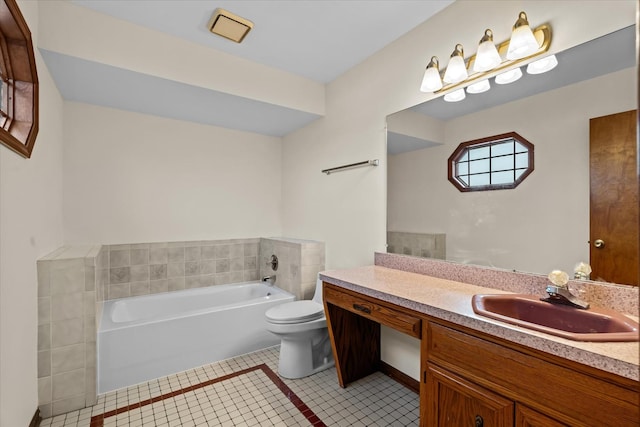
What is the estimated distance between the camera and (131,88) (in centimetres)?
230

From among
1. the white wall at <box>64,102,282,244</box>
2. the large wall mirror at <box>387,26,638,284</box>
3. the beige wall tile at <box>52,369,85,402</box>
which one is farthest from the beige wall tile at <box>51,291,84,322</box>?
the large wall mirror at <box>387,26,638,284</box>

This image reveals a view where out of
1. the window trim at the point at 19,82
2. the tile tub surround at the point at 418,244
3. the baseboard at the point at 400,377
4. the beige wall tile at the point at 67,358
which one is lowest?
the baseboard at the point at 400,377

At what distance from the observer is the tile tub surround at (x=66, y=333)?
1.74m

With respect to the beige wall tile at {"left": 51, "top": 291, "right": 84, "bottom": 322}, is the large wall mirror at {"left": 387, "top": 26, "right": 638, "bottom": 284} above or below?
above

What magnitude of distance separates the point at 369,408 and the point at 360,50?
2536 mm

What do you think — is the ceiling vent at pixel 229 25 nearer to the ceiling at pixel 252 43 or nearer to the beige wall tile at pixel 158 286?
the ceiling at pixel 252 43

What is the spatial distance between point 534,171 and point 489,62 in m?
0.60

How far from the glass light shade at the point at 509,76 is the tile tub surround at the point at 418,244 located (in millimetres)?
914

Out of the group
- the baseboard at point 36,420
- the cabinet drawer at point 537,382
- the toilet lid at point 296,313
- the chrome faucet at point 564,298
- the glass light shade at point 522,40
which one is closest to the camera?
the cabinet drawer at point 537,382

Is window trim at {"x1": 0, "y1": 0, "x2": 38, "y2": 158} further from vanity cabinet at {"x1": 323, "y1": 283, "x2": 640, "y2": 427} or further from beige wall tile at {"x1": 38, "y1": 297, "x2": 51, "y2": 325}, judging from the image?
vanity cabinet at {"x1": 323, "y1": 283, "x2": 640, "y2": 427}

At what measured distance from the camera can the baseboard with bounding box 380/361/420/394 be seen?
202cm

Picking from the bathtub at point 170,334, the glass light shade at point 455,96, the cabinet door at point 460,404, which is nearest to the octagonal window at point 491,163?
the glass light shade at point 455,96

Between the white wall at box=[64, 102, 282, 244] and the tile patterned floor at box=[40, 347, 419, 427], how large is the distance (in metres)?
1.41

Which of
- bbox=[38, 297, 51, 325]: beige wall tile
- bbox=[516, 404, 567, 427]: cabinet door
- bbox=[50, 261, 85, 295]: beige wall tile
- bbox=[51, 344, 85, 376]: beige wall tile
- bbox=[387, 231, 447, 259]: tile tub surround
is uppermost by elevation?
bbox=[387, 231, 447, 259]: tile tub surround
